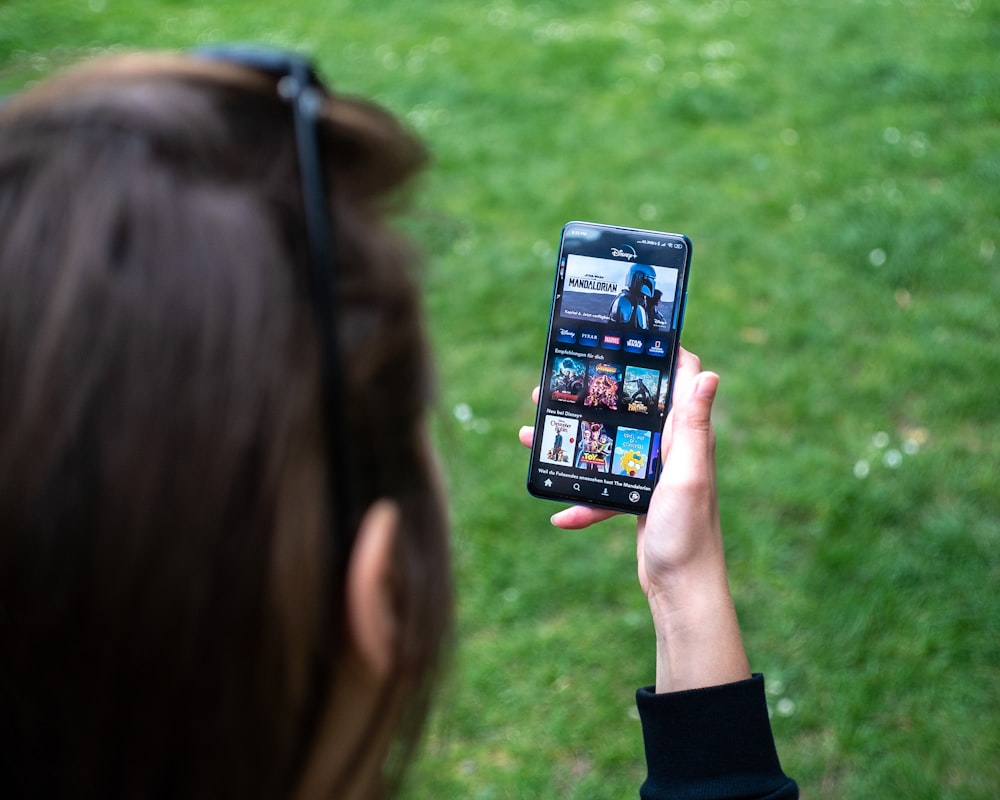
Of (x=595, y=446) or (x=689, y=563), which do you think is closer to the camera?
(x=689, y=563)

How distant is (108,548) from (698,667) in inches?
41.5

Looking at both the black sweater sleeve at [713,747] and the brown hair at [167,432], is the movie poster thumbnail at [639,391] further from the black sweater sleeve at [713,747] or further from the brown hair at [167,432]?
the brown hair at [167,432]

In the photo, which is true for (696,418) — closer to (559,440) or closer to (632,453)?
(632,453)

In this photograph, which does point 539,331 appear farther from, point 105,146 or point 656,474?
point 105,146

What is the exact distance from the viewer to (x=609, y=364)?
197 centimetres

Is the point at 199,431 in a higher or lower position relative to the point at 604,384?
higher

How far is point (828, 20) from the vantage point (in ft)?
20.8

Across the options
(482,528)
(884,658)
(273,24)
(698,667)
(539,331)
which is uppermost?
(273,24)

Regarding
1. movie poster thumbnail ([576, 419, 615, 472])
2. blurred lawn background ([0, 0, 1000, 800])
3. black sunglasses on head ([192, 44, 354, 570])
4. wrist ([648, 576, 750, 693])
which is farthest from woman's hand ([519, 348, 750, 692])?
black sunglasses on head ([192, 44, 354, 570])

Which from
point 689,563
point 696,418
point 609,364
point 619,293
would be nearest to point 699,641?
point 689,563

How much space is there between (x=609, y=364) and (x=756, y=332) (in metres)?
2.08

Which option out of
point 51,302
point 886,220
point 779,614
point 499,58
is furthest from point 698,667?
point 499,58

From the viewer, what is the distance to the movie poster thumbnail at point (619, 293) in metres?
1.94

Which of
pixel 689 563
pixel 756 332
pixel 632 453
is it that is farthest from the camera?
pixel 756 332
